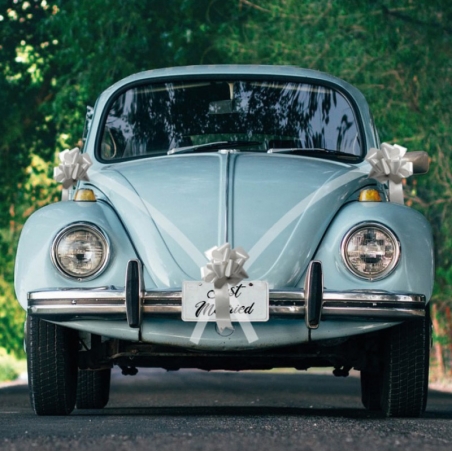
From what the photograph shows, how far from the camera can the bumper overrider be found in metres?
6.79

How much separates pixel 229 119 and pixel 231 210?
5.00 ft

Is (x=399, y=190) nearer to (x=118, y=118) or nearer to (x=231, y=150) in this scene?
(x=231, y=150)

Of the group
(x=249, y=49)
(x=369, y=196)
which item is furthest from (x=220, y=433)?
(x=249, y=49)

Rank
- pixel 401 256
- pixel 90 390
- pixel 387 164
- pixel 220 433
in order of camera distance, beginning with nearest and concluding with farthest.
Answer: pixel 220 433
pixel 401 256
pixel 387 164
pixel 90 390

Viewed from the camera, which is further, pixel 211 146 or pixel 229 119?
pixel 229 119

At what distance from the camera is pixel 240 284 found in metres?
6.85

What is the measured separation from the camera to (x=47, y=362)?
288 inches

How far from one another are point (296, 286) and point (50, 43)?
16.4 metres

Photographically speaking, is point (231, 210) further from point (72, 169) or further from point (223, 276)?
point (72, 169)

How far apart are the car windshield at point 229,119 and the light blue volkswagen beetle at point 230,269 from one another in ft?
0.96

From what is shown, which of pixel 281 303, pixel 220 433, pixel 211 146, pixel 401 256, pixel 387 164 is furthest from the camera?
pixel 211 146

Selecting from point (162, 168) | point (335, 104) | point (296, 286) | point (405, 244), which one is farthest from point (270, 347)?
point (335, 104)

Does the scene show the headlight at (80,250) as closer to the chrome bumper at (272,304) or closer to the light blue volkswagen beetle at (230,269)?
the light blue volkswagen beetle at (230,269)

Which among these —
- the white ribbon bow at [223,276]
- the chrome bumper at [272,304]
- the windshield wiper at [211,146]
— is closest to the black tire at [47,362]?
the chrome bumper at [272,304]
